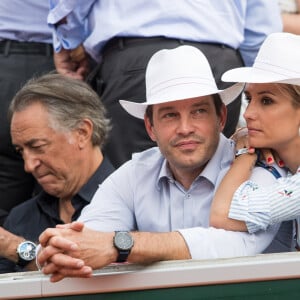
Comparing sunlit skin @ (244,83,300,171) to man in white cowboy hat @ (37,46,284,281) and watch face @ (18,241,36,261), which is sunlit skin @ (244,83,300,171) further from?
watch face @ (18,241,36,261)

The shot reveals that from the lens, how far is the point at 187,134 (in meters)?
3.20

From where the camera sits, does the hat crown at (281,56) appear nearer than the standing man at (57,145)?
Yes

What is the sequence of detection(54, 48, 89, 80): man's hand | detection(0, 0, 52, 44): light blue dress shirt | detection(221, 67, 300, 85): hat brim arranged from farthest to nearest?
detection(0, 0, 52, 44): light blue dress shirt < detection(54, 48, 89, 80): man's hand < detection(221, 67, 300, 85): hat brim

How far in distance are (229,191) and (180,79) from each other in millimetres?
455

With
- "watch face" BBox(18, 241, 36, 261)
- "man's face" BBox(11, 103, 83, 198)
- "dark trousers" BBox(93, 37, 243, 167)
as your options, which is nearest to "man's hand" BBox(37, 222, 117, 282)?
"watch face" BBox(18, 241, 36, 261)

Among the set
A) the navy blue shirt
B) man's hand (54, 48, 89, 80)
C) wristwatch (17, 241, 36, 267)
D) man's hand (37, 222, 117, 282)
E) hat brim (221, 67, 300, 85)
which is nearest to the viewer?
man's hand (37, 222, 117, 282)

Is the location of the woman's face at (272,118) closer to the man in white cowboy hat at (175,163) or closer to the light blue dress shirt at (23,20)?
the man in white cowboy hat at (175,163)

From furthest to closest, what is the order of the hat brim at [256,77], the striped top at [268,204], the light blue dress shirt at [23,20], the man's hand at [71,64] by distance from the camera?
the light blue dress shirt at [23,20], the man's hand at [71,64], the hat brim at [256,77], the striped top at [268,204]

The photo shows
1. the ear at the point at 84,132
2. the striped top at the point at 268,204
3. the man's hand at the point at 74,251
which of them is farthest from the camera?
the ear at the point at 84,132

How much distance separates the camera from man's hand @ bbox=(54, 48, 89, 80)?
4.30 metres

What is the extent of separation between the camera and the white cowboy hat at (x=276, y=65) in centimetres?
306

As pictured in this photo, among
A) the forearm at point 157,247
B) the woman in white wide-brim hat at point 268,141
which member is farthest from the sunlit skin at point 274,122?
the forearm at point 157,247

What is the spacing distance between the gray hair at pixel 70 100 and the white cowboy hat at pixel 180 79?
58 centimetres

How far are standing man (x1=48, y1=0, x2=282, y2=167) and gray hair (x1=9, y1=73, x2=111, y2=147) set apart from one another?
0.32ft
